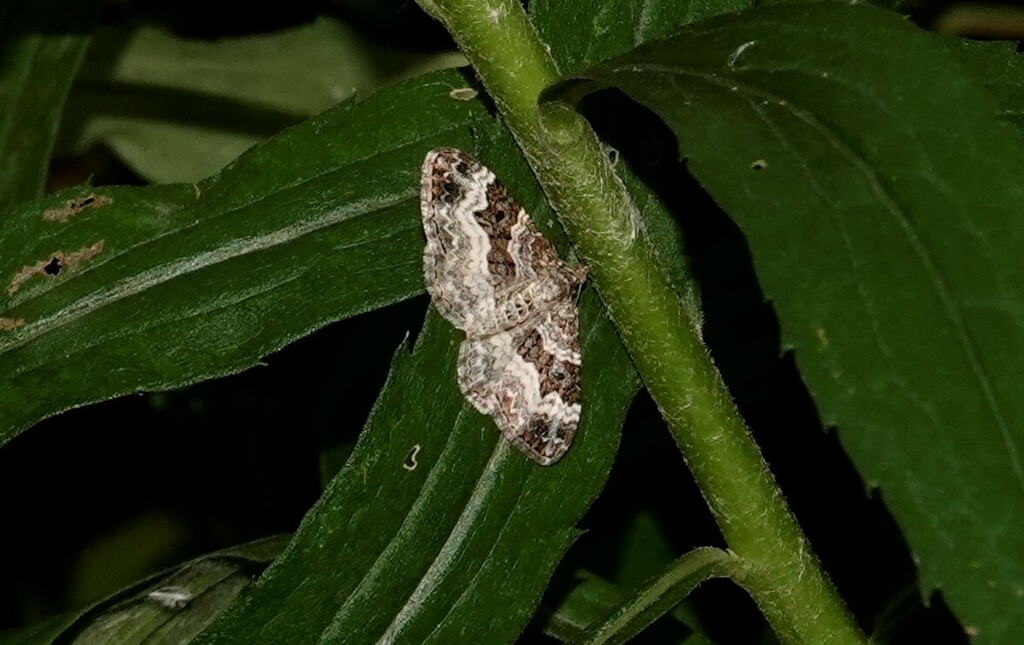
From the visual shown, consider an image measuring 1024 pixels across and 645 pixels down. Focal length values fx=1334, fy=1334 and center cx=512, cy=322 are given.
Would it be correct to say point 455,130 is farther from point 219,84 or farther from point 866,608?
point 219,84

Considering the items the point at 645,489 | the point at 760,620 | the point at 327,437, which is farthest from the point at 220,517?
the point at 760,620

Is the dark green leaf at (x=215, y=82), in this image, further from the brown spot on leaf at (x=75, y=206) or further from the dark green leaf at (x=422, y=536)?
the dark green leaf at (x=422, y=536)

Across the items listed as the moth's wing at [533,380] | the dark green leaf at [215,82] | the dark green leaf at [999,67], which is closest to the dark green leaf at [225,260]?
the moth's wing at [533,380]

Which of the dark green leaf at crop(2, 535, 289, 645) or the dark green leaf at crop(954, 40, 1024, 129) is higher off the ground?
the dark green leaf at crop(954, 40, 1024, 129)

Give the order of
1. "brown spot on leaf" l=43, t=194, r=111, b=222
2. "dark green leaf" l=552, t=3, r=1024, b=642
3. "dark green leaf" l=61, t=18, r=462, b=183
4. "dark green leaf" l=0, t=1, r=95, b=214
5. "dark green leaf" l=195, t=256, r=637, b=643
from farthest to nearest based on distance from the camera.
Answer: "dark green leaf" l=61, t=18, r=462, b=183, "dark green leaf" l=0, t=1, r=95, b=214, "brown spot on leaf" l=43, t=194, r=111, b=222, "dark green leaf" l=195, t=256, r=637, b=643, "dark green leaf" l=552, t=3, r=1024, b=642

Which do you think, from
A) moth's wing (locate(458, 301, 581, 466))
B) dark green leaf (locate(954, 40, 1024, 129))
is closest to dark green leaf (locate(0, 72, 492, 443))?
moth's wing (locate(458, 301, 581, 466))

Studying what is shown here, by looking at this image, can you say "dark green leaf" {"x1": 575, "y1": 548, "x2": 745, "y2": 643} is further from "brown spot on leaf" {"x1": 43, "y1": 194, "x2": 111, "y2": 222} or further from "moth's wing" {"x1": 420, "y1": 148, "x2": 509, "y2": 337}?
"brown spot on leaf" {"x1": 43, "y1": 194, "x2": 111, "y2": 222}

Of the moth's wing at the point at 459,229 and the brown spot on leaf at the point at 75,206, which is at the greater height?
the brown spot on leaf at the point at 75,206

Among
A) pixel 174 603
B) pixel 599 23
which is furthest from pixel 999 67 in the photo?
pixel 174 603
